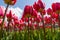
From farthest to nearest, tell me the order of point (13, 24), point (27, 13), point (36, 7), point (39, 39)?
point (13, 24) → point (39, 39) → point (36, 7) → point (27, 13)

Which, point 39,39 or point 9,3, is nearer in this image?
point 9,3

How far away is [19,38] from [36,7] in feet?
3.67

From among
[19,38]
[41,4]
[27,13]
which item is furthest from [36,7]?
[19,38]

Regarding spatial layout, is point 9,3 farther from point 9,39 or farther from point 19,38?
point 19,38

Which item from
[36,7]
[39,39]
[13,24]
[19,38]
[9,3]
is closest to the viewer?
[9,3]

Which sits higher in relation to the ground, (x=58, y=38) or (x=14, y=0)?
(x=14, y=0)

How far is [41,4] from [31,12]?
0.38 m

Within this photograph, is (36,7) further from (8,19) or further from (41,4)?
(8,19)

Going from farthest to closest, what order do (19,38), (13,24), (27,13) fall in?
1. (13,24)
2. (19,38)
3. (27,13)

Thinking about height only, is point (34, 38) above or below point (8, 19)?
below

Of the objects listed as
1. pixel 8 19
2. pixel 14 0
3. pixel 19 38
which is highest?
pixel 14 0

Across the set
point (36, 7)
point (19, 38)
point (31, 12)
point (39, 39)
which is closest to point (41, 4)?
point (36, 7)

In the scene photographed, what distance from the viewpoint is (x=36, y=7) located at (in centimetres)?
379

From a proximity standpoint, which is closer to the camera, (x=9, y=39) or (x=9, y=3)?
(x=9, y=3)
